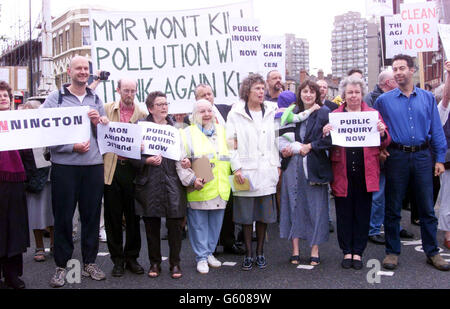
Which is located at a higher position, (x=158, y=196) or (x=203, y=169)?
(x=203, y=169)

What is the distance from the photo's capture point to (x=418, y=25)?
7.22m

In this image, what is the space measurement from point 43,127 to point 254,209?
2.36 m

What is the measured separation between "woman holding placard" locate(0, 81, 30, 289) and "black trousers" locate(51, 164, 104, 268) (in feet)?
1.01

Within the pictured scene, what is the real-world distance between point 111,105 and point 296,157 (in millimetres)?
2152

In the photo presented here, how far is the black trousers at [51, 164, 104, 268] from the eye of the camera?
4.89 m

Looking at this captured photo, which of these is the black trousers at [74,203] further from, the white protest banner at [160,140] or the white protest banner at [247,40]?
the white protest banner at [247,40]

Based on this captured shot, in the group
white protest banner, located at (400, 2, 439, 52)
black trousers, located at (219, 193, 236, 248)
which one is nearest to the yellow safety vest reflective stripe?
black trousers, located at (219, 193, 236, 248)

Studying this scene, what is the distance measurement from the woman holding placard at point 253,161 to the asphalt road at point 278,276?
332 mm

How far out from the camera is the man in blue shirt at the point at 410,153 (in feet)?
17.2

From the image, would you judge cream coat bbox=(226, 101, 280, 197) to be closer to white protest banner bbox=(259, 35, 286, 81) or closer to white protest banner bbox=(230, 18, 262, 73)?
white protest banner bbox=(230, 18, 262, 73)

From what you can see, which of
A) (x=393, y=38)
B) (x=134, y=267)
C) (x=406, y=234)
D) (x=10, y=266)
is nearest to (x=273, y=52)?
(x=393, y=38)

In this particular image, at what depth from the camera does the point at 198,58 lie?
6508 mm

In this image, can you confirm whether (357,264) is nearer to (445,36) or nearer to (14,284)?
(445,36)
